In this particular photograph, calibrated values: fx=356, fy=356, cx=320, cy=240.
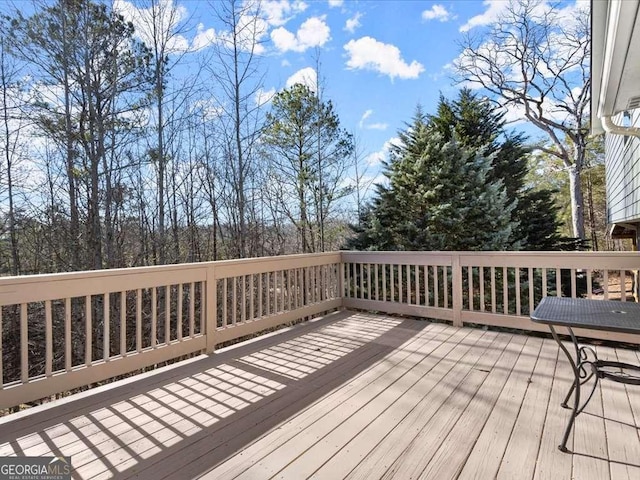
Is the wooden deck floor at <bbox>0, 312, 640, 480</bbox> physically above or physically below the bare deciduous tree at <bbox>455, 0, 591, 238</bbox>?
below

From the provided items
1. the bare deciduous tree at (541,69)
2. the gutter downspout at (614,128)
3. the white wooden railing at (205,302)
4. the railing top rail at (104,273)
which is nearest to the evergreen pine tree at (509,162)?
the bare deciduous tree at (541,69)

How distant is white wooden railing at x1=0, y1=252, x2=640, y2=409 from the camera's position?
2438mm

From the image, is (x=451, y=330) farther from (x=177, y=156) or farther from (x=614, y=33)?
(x=177, y=156)

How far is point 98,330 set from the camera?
222 inches

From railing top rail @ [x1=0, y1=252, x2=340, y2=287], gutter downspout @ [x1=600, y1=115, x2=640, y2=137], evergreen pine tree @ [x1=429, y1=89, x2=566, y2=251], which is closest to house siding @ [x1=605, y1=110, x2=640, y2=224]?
gutter downspout @ [x1=600, y1=115, x2=640, y2=137]

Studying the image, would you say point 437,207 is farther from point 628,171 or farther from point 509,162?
point 509,162

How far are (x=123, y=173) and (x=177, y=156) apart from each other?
0.94 meters

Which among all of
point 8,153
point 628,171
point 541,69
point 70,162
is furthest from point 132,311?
point 541,69

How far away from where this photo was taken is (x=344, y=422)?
6.83 ft

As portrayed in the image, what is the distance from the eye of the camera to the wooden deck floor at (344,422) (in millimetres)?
1688

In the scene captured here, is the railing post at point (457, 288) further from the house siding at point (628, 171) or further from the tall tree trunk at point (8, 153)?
the tall tree trunk at point (8, 153)

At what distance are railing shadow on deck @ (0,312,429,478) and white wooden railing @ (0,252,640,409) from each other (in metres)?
0.22

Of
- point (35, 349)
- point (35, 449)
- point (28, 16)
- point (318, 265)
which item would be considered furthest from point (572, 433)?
point (28, 16)

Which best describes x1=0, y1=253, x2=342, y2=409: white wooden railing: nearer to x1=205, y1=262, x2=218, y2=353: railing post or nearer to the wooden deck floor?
x1=205, y1=262, x2=218, y2=353: railing post
